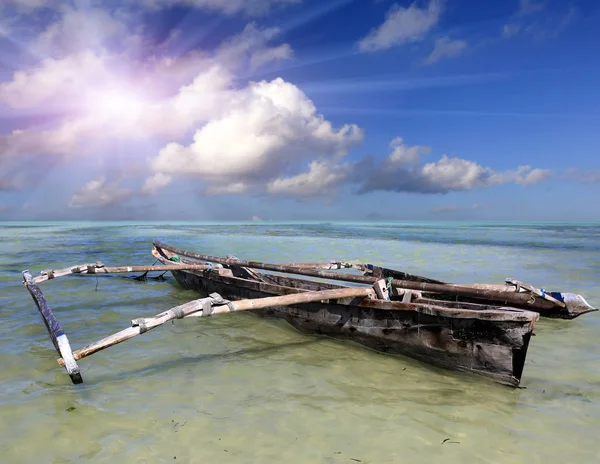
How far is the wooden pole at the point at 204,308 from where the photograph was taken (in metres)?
5.11

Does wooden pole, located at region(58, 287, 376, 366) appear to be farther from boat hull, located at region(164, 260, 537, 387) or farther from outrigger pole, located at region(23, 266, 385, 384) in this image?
boat hull, located at region(164, 260, 537, 387)

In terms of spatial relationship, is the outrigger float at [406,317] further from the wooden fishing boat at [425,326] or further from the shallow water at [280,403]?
the shallow water at [280,403]

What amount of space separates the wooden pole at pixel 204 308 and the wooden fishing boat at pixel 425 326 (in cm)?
20

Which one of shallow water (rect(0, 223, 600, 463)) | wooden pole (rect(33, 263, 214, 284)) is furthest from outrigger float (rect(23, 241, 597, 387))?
wooden pole (rect(33, 263, 214, 284))

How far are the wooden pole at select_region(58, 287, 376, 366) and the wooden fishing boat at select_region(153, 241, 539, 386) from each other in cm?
20

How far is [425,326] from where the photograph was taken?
5.78m

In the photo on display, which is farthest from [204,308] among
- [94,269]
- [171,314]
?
[94,269]

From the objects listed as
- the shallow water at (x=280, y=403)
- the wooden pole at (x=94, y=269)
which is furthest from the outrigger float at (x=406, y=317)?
the wooden pole at (x=94, y=269)

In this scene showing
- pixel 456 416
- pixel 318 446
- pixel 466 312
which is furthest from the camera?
pixel 466 312

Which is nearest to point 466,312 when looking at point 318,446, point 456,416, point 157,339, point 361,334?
point 456,416

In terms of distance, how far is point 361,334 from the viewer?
664 centimetres

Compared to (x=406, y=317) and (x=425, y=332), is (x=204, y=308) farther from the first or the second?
(x=425, y=332)

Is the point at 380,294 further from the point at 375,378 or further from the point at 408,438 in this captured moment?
the point at 408,438

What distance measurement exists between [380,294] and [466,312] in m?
1.73
